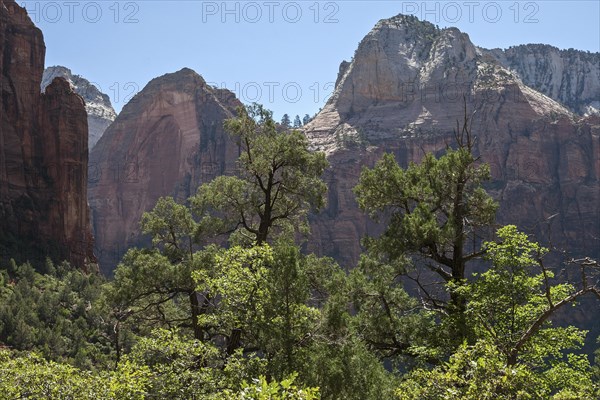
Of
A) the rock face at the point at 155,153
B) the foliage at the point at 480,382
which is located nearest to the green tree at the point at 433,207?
the foliage at the point at 480,382

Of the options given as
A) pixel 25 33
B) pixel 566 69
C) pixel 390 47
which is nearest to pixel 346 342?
pixel 25 33

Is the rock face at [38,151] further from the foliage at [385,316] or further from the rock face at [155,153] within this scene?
the foliage at [385,316]

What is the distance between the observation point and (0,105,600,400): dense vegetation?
12164mm

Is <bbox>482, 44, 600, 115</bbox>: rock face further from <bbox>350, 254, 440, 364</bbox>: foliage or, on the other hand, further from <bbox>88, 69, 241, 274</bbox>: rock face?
<bbox>350, 254, 440, 364</bbox>: foliage

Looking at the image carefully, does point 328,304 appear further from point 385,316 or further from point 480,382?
point 480,382

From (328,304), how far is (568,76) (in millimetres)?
199200

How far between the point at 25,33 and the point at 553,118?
99699 millimetres

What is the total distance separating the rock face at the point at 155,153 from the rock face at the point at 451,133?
2333 cm

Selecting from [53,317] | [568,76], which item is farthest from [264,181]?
[568,76]

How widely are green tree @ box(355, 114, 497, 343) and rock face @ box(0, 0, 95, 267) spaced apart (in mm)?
69507

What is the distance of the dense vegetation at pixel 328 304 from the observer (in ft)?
39.9

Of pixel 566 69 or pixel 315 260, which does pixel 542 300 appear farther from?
pixel 566 69

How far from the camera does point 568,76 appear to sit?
19388cm

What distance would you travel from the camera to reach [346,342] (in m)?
16.5
